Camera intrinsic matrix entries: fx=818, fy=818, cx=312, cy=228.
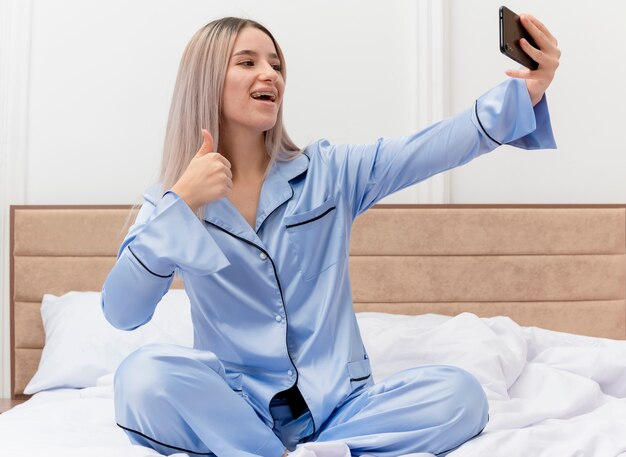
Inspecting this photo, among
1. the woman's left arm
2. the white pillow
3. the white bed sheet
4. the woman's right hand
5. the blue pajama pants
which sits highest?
the woman's left arm

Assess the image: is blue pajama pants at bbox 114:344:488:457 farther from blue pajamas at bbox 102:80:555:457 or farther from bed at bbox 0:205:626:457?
bed at bbox 0:205:626:457

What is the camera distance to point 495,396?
1.99 meters

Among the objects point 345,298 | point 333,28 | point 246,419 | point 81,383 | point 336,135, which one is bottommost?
point 81,383

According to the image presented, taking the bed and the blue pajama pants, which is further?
the bed

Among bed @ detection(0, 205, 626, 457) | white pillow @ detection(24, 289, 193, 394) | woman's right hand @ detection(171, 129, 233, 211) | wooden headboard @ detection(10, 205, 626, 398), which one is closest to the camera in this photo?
woman's right hand @ detection(171, 129, 233, 211)

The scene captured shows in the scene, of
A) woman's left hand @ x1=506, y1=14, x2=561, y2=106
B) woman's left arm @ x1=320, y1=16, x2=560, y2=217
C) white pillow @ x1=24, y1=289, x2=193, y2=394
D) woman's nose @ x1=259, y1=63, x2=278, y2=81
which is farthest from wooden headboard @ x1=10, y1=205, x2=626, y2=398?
woman's left hand @ x1=506, y1=14, x2=561, y2=106

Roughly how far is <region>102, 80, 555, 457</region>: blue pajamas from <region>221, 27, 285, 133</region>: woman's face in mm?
137

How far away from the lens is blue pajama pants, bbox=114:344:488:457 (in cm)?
148

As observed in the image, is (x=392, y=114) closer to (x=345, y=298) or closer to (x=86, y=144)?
(x=86, y=144)

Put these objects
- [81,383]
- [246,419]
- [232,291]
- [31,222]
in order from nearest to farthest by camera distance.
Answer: [246,419]
[232,291]
[81,383]
[31,222]

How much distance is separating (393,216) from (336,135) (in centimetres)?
38

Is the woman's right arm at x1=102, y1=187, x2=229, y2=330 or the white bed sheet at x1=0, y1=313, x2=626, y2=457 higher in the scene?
the woman's right arm at x1=102, y1=187, x2=229, y2=330

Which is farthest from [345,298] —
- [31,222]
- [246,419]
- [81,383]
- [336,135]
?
[31,222]

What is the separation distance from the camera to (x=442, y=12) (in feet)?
9.90
